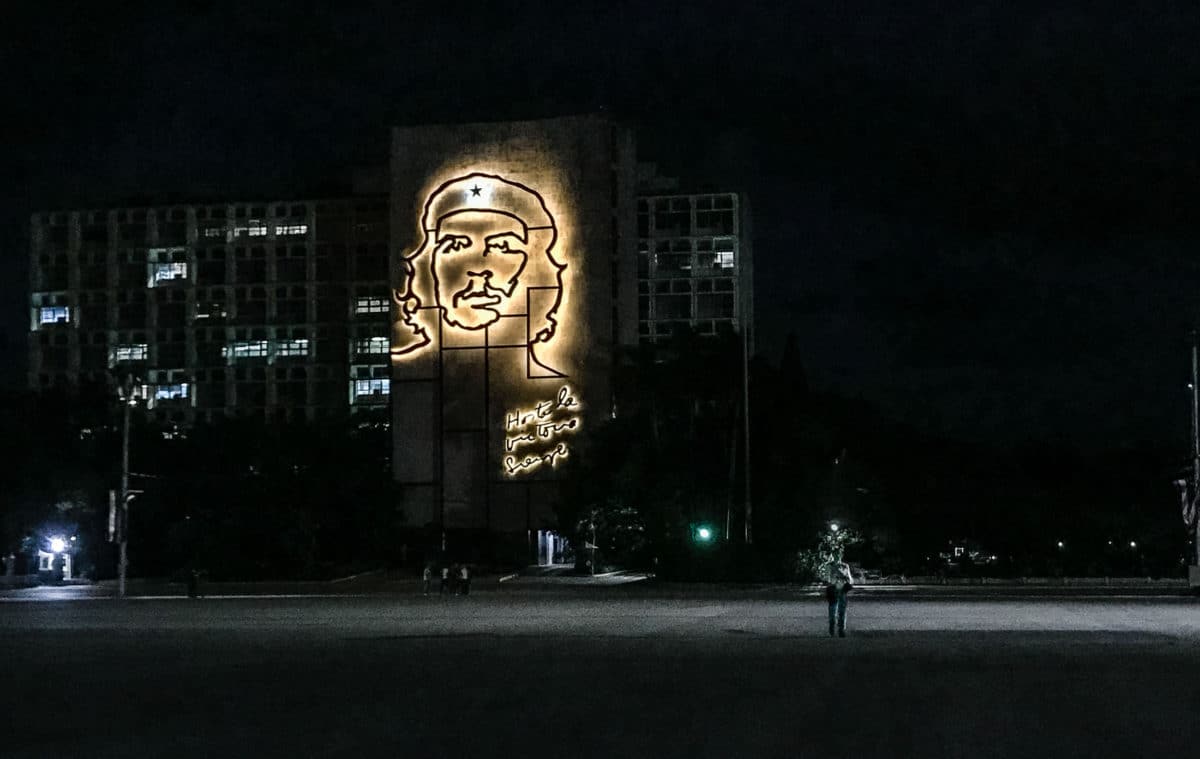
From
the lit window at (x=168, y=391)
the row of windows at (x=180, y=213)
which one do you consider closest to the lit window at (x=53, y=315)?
the row of windows at (x=180, y=213)

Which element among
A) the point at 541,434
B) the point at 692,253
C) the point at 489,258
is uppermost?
the point at 692,253

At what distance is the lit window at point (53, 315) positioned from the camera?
170 meters

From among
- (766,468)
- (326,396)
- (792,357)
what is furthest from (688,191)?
(766,468)

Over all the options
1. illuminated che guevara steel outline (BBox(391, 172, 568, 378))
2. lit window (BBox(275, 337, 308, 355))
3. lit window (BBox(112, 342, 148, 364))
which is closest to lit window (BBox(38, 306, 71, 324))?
lit window (BBox(112, 342, 148, 364))

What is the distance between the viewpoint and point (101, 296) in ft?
559

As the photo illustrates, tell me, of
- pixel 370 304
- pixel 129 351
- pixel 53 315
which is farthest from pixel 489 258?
pixel 53 315

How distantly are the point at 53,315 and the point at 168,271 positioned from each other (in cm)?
1246

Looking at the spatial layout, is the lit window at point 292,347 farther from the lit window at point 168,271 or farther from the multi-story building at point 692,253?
the multi-story building at point 692,253

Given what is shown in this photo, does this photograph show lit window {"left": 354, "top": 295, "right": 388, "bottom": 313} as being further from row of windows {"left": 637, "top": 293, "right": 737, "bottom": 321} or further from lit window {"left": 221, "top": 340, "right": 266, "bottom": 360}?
row of windows {"left": 637, "top": 293, "right": 737, "bottom": 321}

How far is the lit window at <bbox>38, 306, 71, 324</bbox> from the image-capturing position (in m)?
170

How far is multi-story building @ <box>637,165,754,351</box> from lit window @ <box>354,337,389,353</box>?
29.0 m

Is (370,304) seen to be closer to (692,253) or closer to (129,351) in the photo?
(129,351)

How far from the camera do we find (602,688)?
22.1 metres

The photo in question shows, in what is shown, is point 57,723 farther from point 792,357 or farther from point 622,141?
point 622,141
